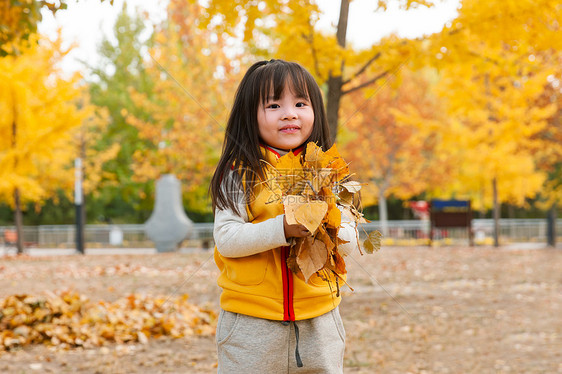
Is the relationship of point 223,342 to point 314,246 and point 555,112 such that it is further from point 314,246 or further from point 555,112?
point 555,112

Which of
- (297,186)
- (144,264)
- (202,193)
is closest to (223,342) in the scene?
(297,186)

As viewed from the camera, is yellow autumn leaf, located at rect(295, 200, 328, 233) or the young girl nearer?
yellow autumn leaf, located at rect(295, 200, 328, 233)

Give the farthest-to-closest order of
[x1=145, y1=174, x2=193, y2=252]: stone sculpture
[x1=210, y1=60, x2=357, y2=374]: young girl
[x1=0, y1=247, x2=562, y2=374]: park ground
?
[x1=145, y1=174, x2=193, y2=252]: stone sculpture < [x1=0, y1=247, x2=562, y2=374]: park ground < [x1=210, y1=60, x2=357, y2=374]: young girl

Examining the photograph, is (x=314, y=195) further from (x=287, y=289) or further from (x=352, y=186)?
(x=287, y=289)

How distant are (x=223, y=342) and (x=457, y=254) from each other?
425 inches

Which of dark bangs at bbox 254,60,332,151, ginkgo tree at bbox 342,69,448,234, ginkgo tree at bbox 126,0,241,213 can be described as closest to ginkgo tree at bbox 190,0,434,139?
dark bangs at bbox 254,60,332,151

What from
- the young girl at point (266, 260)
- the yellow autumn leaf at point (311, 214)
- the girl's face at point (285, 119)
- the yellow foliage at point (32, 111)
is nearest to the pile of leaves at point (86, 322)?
the young girl at point (266, 260)

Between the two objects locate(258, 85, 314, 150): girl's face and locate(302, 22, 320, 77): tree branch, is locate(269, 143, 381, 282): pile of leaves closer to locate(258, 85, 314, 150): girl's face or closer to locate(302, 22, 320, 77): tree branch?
locate(258, 85, 314, 150): girl's face

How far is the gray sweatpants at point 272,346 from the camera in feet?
5.59

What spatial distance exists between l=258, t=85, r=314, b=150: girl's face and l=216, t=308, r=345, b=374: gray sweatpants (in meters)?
0.60

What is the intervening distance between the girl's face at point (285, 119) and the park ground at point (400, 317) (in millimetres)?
494

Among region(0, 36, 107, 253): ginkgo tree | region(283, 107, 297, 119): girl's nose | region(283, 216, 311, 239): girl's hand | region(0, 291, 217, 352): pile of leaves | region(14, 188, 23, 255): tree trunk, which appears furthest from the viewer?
region(14, 188, 23, 255): tree trunk

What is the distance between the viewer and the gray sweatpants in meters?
1.70

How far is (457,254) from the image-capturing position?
1173 centimetres
